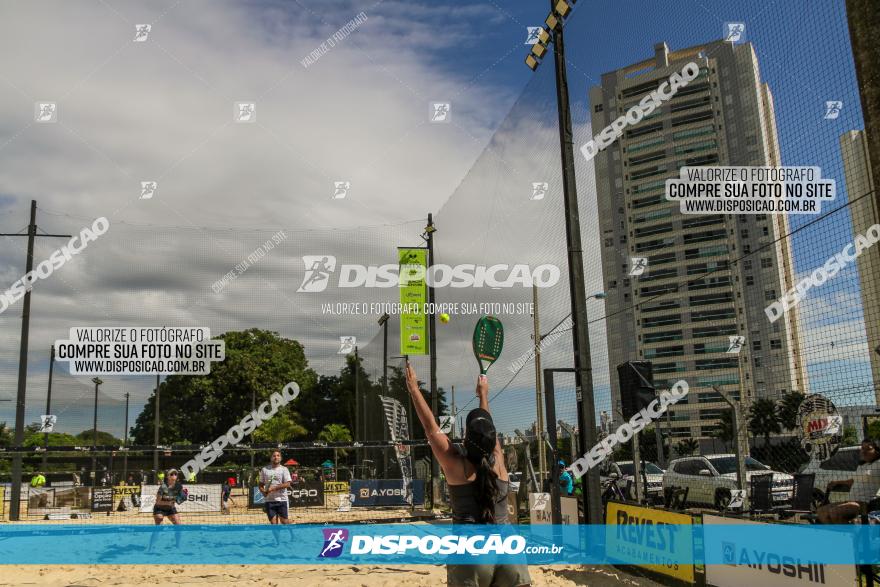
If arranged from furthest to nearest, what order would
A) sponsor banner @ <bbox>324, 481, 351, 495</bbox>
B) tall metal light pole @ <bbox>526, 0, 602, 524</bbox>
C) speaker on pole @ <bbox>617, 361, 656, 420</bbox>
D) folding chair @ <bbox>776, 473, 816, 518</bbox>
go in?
sponsor banner @ <bbox>324, 481, 351, 495</bbox> < folding chair @ <bbox>776, 473, 816, 518</bbox> < speaker on pole @ <bbox>617, 361, 656, 420</bbox> < tall metal light pole @ <bbox>526, 0, 602, 524</bbox>

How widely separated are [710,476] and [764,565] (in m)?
10.1

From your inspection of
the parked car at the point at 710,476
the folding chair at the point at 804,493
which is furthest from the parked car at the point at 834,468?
the parked car at the point at 710,476

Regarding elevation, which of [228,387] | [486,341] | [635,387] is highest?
[228,387]

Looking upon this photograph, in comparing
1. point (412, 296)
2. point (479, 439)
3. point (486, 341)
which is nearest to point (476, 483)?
Answer: point (479, 439)

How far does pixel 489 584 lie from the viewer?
3529mm

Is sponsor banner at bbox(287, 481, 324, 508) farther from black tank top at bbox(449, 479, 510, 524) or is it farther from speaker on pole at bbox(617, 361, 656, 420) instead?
black tank top at bbox(449, 479, 510, 524)

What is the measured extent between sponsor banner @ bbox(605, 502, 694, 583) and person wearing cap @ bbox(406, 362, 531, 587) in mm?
4404

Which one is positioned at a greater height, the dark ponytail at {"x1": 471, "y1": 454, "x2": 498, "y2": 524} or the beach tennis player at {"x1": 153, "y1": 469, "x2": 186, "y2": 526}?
the dark ponytail at {"x1": 471, "y1": 454, "x2": 498, "y2": 524}

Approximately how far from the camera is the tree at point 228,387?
4609 cm

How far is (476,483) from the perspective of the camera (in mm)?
3602

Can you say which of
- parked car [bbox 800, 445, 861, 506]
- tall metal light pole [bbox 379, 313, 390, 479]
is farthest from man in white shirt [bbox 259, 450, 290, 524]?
tall metal light pole [bbox 379, 313, 390, 479]

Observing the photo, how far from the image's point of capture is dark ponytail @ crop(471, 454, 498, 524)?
356 cm

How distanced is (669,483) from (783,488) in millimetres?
2982

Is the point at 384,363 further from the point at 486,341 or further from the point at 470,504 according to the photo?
the point at 470,504
